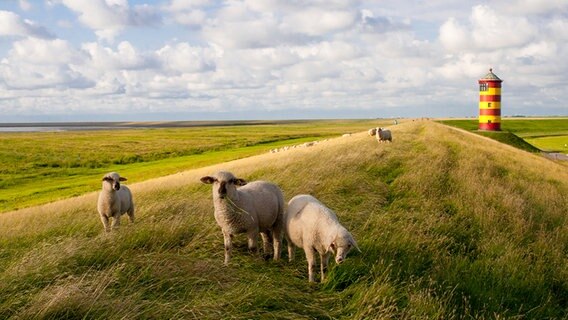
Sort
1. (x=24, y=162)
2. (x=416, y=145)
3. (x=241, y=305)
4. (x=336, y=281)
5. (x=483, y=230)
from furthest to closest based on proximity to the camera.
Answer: (x=24, y=162) → (x=416, y=145) → (x=483, y=230) → (x=336, y=281) → (x=241, y=305)

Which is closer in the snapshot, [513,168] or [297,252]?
[297,252]

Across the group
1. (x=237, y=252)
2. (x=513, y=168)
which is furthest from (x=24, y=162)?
(x=237, y=252)

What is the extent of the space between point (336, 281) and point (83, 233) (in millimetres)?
5942

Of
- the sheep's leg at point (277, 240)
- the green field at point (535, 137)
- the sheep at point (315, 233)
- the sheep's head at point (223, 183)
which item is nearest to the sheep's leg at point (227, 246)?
the sheep's head at point (223, 183)

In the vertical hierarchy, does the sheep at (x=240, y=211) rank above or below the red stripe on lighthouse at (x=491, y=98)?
below

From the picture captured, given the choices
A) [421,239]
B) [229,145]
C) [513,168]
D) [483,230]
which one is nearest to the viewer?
[421,239]

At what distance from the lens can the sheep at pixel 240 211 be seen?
8.84m

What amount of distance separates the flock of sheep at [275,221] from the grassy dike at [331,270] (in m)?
0.41

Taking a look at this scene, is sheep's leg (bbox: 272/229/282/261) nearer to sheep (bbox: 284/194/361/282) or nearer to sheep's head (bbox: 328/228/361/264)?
sheep (bbox: 284/194/361/282)

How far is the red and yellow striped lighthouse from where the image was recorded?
6481 cm

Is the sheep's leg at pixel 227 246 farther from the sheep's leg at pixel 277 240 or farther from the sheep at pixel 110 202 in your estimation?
the sheep at pixel 110 202

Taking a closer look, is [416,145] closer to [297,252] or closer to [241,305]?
[297,252]

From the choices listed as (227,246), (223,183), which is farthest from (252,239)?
(223,183)

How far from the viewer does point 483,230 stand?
1195cm
